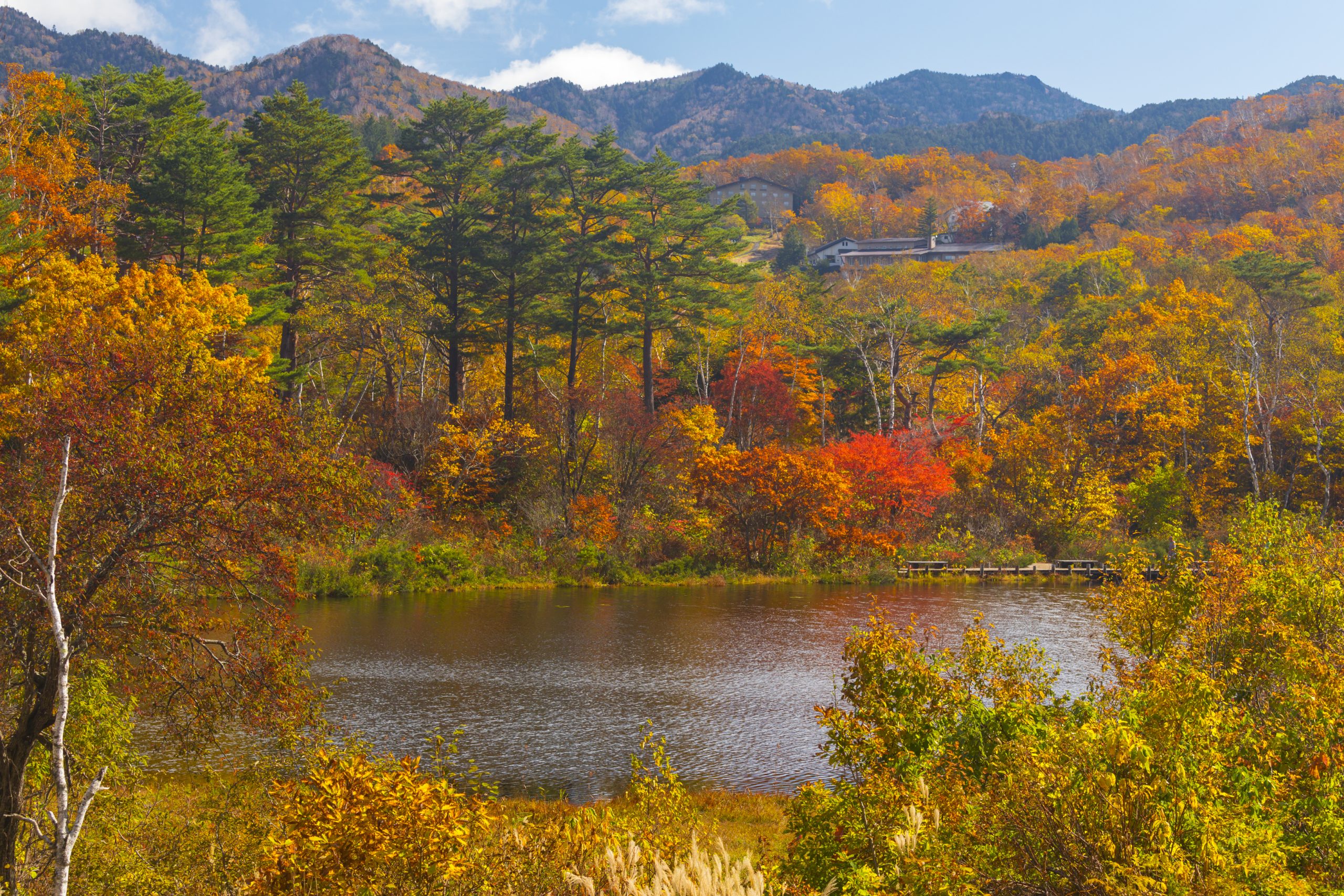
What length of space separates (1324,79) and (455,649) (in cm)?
19007

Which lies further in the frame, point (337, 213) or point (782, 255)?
point (782, 255)

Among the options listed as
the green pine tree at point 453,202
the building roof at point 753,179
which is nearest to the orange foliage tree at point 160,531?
the green pine tree at point 453,202

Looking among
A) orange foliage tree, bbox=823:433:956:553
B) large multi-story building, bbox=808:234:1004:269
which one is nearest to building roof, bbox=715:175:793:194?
large multi-story building, bbox=808:234:1004:269

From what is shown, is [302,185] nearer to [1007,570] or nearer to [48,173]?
[48,173]

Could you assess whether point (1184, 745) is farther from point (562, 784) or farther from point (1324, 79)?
point (1324, 79)

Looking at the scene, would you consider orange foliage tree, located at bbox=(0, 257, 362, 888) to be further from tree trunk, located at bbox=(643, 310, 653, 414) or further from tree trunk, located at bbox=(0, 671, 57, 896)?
tree trunk, located at bbox=(643, 310, 653, 414)

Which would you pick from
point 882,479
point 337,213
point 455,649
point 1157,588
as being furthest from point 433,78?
point 1157,588

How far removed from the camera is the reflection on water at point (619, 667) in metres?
15.8

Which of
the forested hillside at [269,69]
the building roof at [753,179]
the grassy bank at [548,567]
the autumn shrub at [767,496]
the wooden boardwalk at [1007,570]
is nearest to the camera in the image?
the grassy bank at [548,567]

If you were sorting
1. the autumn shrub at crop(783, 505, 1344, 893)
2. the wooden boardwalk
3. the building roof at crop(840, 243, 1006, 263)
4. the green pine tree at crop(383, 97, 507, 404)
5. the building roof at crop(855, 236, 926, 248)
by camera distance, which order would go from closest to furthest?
the autumn shrub at crop(783, 505, 1344, 893)
the wooden boardwalk
the green pine tree at crop(383, 97, 507, 404)
the building roof at crop(840, 243, 1006, 263)
the building roof at crop(855, 236, 926, 248)

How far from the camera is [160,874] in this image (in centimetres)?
792

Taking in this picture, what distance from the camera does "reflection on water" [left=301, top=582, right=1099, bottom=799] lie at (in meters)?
15.8

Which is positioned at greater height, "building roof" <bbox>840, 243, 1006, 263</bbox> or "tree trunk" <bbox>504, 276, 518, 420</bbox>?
"building roof" <bbox>840, 243, 1006, 263</bbox>

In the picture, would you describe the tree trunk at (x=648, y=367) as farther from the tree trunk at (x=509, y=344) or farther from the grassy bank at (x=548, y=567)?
the grassy bank at (x=548, y=567)
